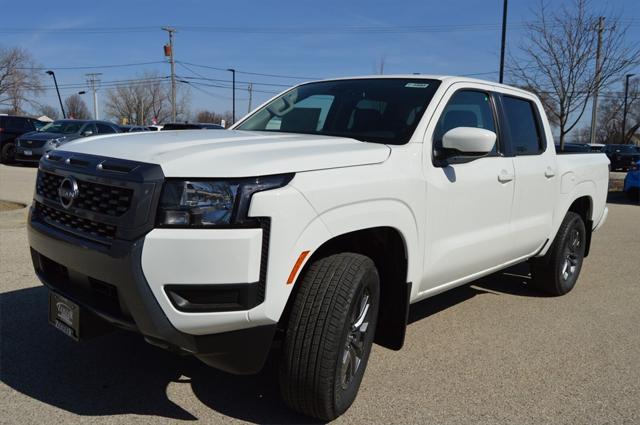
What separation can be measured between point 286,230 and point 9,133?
19683 mm

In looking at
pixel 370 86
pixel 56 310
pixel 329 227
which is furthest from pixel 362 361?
pixel 370 86

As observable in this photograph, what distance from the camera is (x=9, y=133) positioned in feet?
61.9

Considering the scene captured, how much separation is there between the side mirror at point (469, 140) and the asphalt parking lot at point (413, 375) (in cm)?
143

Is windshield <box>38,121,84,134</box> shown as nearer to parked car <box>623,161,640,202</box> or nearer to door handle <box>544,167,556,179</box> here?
parked car <box>623,161,640,202</box>

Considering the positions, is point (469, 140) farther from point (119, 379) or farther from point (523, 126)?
point (119, 379)

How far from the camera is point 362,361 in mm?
3078

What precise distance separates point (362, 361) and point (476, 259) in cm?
127

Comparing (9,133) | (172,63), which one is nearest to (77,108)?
(172,63)

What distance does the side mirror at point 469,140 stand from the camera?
10.4 feet

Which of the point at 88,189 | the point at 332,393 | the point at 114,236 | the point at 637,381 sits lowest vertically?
the point at 637,381

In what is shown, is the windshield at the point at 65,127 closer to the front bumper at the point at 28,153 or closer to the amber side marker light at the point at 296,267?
the front bumper at the point at 28,153

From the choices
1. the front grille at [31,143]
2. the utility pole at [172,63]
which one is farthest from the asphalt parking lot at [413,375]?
the utility pole at [172,63]

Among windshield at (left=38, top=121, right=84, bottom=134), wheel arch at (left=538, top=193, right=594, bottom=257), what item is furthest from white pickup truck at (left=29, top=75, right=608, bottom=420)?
windshield at (left=38, top=121, right=84, bottom=134)

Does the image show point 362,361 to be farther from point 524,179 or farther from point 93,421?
point 524,179
